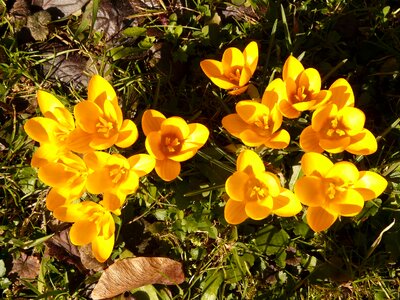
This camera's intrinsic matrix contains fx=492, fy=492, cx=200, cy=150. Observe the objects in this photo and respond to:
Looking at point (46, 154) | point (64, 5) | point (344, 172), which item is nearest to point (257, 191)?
point (344, 172)

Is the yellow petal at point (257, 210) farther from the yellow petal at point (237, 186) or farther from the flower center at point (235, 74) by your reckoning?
the flower center at point (235, 74)

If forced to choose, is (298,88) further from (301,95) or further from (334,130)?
(334,130)

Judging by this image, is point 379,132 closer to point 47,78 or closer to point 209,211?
point 209,211

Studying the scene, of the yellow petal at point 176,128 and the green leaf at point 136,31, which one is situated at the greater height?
the green leaf at point 136,31

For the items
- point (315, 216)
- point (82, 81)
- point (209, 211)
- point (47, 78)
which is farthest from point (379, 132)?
point (47, 78)

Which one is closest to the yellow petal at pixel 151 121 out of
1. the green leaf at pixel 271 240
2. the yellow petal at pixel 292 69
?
the yellow petal at pixel 292 69
